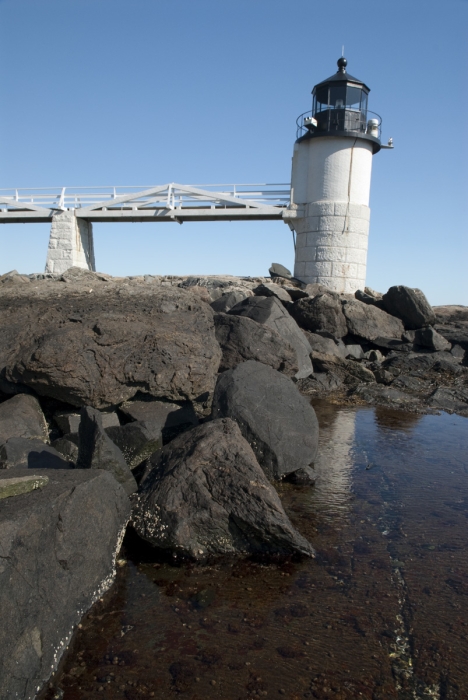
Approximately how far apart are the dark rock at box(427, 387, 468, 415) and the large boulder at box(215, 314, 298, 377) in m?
3.47

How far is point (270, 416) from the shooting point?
20.7ft

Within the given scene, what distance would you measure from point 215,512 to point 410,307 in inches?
542

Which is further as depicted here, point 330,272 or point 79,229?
point 79,229

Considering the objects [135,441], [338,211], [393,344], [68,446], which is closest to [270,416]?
[135,441]

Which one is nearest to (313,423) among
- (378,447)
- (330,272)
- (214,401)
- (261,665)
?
(214,401)

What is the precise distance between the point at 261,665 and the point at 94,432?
2562mm

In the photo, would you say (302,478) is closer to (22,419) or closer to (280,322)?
(22,419)

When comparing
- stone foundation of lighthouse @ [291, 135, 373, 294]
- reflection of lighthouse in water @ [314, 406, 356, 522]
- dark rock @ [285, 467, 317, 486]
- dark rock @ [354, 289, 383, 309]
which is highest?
stone foundation of lighthouse @ [291, 135, 373, 294]

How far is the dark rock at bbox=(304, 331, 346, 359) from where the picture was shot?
45.2 feet

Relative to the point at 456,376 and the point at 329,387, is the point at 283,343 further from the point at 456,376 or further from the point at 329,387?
the point at 456,376

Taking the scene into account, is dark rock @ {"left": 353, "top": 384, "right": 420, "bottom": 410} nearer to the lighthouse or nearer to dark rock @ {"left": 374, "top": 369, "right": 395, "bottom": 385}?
dark rock @ {"left": 374, "top": 369, "right": 395, "bottom": 385}

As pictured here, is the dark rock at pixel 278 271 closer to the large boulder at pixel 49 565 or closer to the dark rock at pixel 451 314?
the dark rock at pixel 451 314

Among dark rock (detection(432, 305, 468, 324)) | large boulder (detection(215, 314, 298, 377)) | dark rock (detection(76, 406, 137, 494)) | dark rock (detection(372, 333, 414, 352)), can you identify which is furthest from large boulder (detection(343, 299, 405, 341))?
dark rock (detection(76, 406, 137, 494))

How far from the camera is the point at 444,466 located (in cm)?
723
